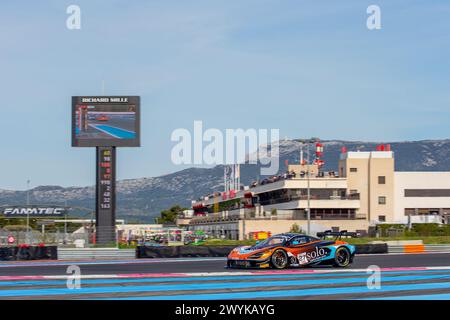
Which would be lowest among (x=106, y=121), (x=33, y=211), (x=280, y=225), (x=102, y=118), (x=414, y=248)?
(x=414, y=248)

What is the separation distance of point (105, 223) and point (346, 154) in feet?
161

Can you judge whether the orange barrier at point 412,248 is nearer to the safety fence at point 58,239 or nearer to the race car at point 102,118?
the safety fence at point 58,239

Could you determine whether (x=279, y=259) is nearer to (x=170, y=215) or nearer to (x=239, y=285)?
(x=239, y=285)

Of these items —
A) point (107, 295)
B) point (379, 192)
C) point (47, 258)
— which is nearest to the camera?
point (107, 295)

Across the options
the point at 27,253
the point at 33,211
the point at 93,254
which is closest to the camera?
the point at 27,253

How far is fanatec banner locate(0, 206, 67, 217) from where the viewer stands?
6869 cm

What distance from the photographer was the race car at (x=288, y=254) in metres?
23.2

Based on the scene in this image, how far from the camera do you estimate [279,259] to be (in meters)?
23.3

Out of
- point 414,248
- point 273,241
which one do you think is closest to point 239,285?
point 273,241

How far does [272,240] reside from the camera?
77.0 ft

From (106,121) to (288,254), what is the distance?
113 ft

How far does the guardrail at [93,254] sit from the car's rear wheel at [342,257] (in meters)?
14.6
